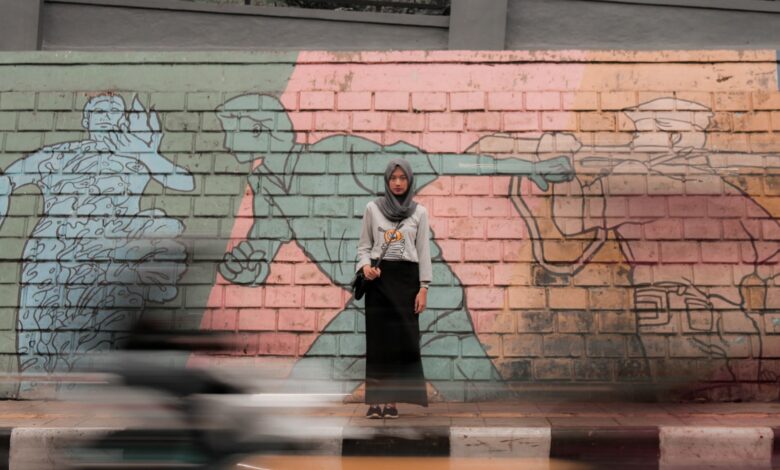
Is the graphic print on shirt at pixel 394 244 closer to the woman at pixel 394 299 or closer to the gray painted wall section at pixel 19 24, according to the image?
the woman at pixel 394 299

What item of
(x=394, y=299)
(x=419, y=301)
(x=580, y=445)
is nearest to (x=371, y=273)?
(x=394, y=299)

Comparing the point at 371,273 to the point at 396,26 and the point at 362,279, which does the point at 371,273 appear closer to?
the point at 362,279

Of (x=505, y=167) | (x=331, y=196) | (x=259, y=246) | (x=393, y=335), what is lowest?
(x=393, y=335)

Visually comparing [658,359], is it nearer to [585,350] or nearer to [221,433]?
→ [585,350]

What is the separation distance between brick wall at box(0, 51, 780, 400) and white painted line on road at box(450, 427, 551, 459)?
1047mm

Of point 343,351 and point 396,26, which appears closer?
point 343,351

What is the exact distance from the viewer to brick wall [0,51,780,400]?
4.76 meters

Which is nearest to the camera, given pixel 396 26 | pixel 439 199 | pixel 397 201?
pixel 397 201

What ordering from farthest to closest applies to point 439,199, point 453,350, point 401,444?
point 439,199, point 453,350, point 401,444

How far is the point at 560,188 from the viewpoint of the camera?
495 cm

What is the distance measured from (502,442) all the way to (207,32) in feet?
13.4

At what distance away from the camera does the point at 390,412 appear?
397cm

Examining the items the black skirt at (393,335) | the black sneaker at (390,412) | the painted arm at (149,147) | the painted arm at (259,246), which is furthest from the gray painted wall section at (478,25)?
the black sneaker at (390,412)

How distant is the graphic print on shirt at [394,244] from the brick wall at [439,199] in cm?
96
